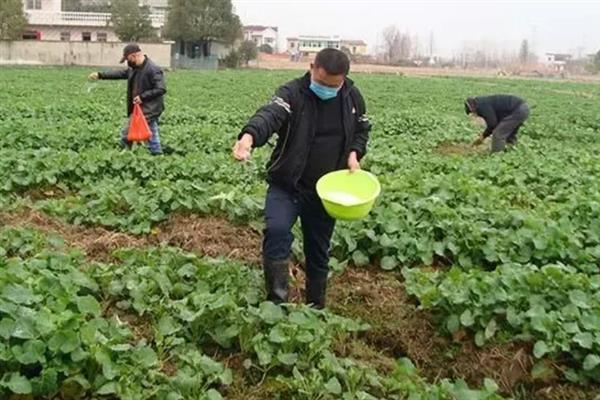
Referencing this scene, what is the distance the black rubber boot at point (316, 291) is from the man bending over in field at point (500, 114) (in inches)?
295

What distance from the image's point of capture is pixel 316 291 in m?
4.88

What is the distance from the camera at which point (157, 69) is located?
9664 mm

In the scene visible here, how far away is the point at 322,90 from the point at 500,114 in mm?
8289

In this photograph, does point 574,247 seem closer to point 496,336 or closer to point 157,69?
point 496,336

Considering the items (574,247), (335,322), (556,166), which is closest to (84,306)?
(335,322)

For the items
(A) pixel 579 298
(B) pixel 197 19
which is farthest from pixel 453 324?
(B) pixel 197 19

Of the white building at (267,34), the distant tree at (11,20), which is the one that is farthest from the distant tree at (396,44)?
the distant tree at (11,20)

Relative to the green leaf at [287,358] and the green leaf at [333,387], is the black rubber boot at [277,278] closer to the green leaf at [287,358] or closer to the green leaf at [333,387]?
the green leaf at [287,358]

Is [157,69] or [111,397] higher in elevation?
[157,69]

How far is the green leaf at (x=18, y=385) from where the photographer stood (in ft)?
10.3

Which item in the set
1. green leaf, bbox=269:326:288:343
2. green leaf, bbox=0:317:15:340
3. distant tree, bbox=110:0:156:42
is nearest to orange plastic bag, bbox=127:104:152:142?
green leaf, bbox=269:326:288:343

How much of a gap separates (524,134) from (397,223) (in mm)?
12258

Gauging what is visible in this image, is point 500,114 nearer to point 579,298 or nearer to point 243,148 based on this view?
point 579,298

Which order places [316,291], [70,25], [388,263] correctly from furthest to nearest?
1. [70,25]
2. [388,263]
3. [316,291]
